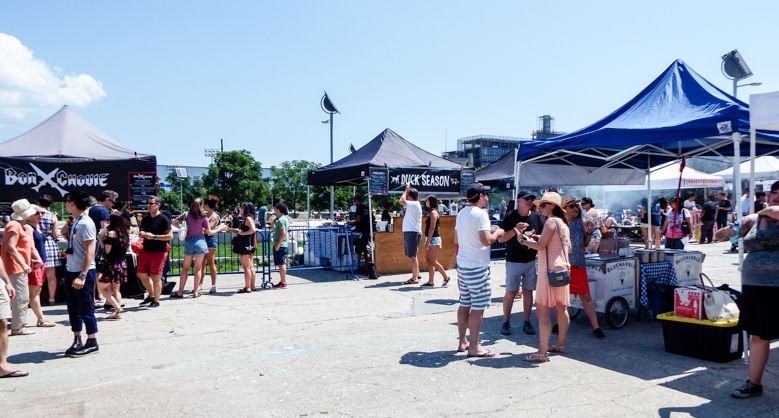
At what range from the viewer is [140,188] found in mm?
10938

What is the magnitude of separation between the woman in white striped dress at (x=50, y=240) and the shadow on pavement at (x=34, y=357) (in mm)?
2729

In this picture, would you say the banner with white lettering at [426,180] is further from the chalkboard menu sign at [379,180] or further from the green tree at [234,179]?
the green tree at [234,179]

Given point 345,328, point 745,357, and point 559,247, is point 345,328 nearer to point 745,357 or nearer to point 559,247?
point 559,247

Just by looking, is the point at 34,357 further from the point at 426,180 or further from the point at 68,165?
the point at 426,180

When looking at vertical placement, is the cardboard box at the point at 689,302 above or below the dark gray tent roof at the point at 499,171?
below

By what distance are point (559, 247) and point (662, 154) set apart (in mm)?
5234

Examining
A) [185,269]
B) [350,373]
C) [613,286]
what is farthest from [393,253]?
[350,373]

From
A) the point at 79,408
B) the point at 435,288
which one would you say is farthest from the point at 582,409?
the point at 435,288

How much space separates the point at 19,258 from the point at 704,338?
763 cm

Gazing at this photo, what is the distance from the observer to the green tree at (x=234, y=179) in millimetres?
28750

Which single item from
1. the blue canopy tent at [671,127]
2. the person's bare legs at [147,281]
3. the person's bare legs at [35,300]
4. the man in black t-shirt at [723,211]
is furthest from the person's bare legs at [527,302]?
the man in black t-shirt at [723,211]

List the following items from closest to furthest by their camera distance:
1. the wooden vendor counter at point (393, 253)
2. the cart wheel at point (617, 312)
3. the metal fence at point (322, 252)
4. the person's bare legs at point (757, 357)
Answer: the person's bare legs at point (757, 357) → the cart wheel at point (617, 312) → the wooden vendor counter at point (393, 253) → the metal fence at point (322, 252)

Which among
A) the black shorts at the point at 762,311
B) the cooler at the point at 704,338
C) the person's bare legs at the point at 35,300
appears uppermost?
the black shorts at the point at 762,311

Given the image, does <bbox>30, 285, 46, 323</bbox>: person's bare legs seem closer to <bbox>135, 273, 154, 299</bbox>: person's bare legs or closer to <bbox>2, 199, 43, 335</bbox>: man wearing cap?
<bbox>2, 199, 43, 335</bbox>: man wearing cap
